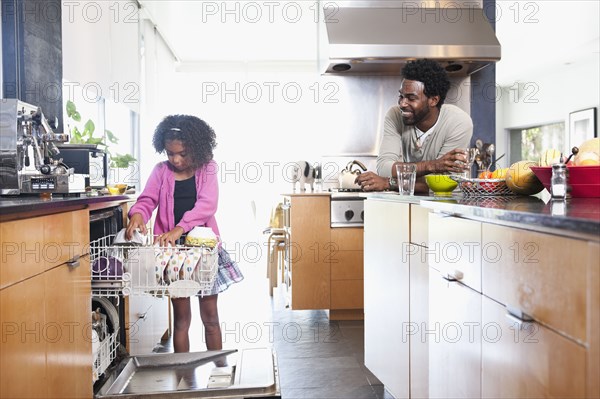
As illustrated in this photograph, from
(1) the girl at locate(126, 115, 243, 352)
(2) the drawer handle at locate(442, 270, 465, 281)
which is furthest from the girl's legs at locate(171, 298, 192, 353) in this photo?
(2) the drawer handle at locate(442, 270, 465, 281)

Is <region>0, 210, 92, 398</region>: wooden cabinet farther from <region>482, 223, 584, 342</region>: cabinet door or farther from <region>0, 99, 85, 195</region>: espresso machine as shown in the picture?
<region>482, 223, 584, 342</region>: cabinet door

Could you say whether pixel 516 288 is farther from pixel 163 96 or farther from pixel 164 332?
pixel 163 96

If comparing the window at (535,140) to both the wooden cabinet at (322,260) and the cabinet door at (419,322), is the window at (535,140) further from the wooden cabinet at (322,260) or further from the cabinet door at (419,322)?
the cabinet door at (419,322)

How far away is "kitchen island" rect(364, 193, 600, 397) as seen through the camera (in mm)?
872

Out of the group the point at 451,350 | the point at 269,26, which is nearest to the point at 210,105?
the point at 269,26

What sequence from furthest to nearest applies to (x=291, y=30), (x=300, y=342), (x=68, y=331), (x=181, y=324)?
1. (x=291, y=30)
2. (x=300, y=342)
3. (x=181, y=324)
4. (x=68, y=331)

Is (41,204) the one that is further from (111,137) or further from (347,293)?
(347,293)

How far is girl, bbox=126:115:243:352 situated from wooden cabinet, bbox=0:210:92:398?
2.10 ft

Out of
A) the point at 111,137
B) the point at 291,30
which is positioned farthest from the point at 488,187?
the point at 291,30

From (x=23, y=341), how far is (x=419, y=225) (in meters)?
1.22

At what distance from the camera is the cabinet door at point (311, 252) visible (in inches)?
152

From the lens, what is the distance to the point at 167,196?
8.22 feet

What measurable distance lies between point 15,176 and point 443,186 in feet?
4.89

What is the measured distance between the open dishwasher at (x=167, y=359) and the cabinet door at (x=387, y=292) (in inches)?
18.3
